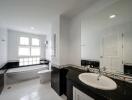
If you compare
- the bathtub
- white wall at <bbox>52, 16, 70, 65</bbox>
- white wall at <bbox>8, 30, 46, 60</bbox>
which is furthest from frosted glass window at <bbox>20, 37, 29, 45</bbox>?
white wall at <bbox>52, 16, 70, 65</bbox>

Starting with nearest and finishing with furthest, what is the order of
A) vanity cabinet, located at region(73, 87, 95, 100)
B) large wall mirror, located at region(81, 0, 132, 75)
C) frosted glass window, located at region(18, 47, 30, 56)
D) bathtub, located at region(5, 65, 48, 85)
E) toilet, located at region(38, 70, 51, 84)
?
1. vanity cabinet, located at region(73, 87, 95, 100)
2. large wall mirror, located at region(81, 0, 132, 75)
3. bathtub, located at region(5, 65, 48, 85)
4. toilet, located at region(38, 70, 51, 84)
5. frosted glass window, located at region(18, 47, 30, 56)

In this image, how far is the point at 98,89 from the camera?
93 cm

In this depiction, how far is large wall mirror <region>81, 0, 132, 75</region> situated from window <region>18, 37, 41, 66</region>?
389cm

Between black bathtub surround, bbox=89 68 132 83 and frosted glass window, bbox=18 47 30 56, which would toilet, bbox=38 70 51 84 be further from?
black bathtub surround, bbox=89 68 132 83

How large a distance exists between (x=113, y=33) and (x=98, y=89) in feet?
3.67

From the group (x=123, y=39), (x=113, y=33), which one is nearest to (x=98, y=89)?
(x=123, y=39)

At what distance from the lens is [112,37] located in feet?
4.68

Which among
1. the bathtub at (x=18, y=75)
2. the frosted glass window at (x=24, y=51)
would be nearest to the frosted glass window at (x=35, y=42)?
the frosted glass window at (x=24, y=51)

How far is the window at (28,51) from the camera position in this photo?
427 cm

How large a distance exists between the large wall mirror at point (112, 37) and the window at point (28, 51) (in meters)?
3.89

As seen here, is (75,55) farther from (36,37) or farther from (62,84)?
(36,37)

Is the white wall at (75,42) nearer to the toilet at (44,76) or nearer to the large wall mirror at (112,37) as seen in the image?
the large wall mirror at (112,37)

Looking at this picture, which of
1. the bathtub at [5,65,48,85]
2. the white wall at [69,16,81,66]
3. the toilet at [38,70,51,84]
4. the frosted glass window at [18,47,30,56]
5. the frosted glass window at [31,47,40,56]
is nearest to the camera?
the white wall at [69,16,81,66]

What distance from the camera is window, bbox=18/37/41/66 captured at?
14.0 feet
